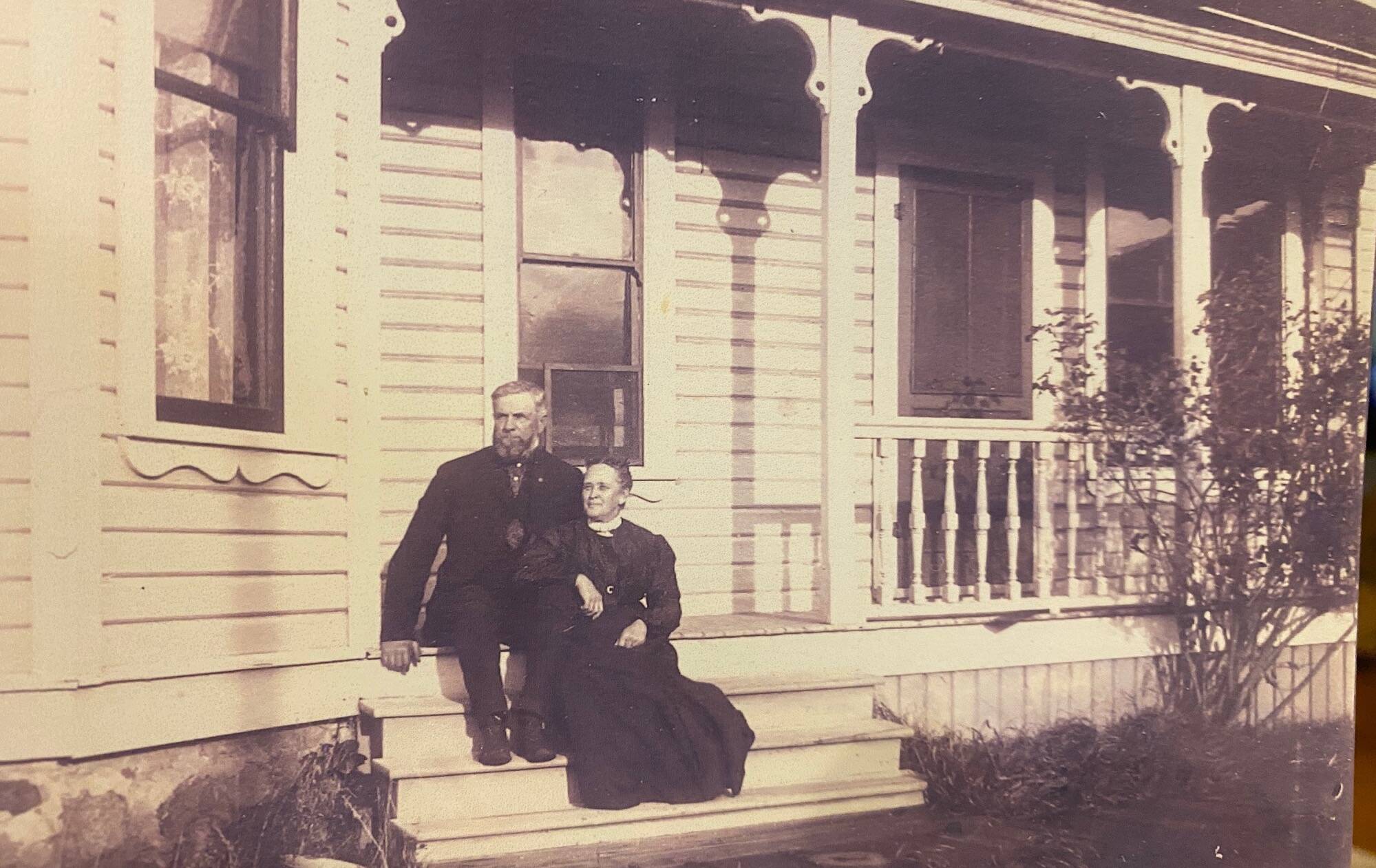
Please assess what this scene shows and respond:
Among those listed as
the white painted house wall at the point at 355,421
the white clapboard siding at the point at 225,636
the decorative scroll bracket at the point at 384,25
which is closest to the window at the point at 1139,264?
the white painted house wall at the point at 355,421

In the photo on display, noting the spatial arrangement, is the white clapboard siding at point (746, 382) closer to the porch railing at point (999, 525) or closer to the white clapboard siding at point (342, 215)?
the porch railing at point (999, 525)

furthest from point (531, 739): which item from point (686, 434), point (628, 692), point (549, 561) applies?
point (686, 434)

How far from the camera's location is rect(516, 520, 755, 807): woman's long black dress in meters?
2.95

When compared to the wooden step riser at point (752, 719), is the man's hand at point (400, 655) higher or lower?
higher

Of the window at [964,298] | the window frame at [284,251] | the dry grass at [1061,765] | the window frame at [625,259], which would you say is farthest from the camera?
the window at [964,298]

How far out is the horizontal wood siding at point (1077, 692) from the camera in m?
3.51

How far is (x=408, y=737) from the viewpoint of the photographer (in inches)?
114

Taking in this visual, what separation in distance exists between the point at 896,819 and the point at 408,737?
5.98ft

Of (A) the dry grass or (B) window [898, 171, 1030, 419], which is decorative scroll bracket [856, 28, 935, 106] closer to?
(B) window [898, 171, 1030, 419]

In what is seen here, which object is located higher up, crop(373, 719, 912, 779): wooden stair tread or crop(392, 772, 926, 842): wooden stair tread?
crop(373, 719, 912, 779): wooden stair tread

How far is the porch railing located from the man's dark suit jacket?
1413mm

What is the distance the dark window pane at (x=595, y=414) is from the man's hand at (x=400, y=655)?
816 millimetres

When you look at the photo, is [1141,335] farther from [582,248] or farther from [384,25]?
[384,25]

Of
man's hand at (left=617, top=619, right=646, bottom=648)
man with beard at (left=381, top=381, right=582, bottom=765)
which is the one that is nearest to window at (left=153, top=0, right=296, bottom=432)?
man with beard at (left=381, top=381, right=582, bottom=765)
